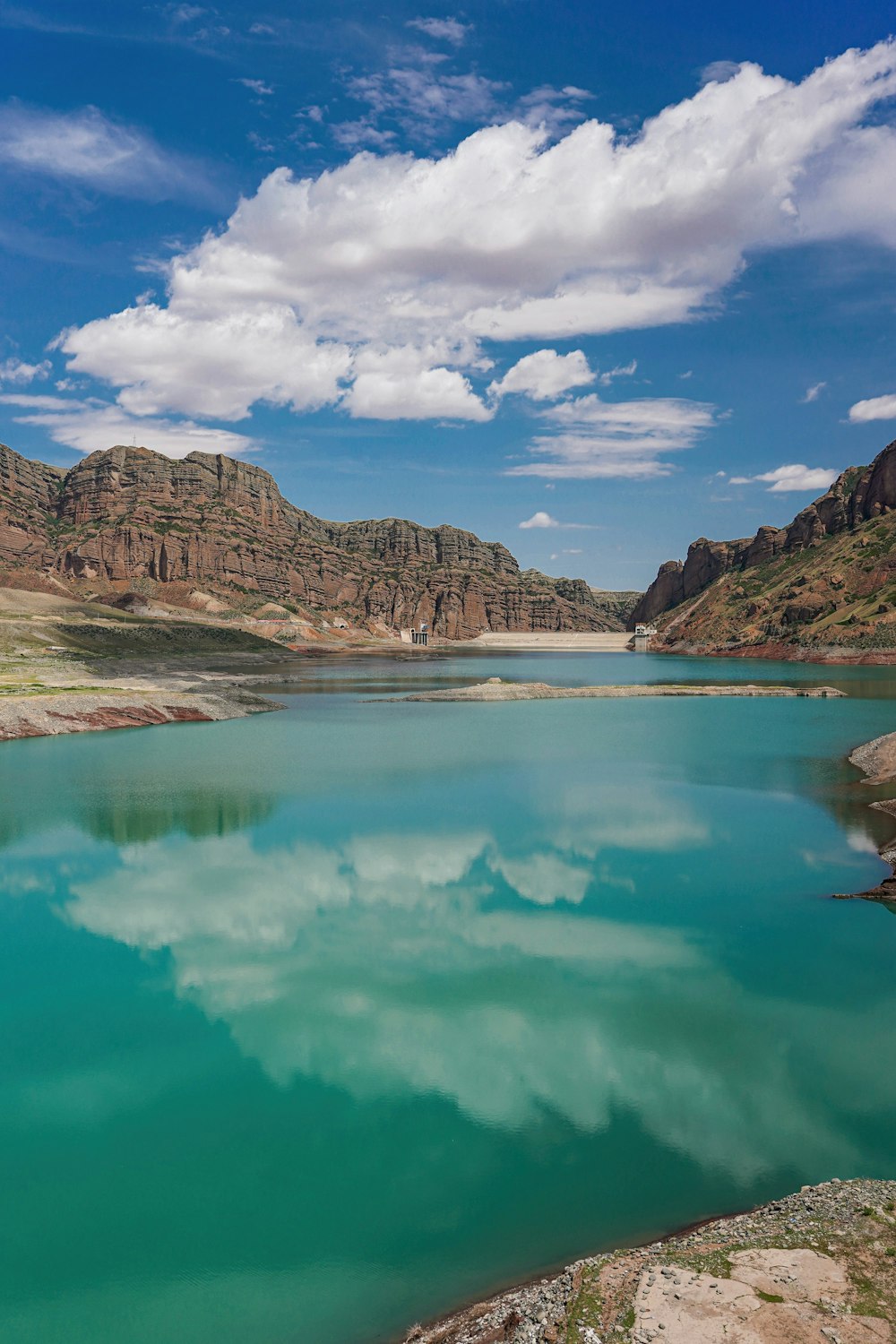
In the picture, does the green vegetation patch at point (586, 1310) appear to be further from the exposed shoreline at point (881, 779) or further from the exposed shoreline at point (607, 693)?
the exposed shoreline at point (607, 693)

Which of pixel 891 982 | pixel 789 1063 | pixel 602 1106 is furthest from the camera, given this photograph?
pixel 891 982

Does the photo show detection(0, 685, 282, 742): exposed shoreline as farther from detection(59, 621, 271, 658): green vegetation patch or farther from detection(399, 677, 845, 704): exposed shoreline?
detection(59, 621, 271, 658): green vegetation patch

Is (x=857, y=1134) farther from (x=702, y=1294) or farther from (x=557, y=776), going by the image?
(x=557, y=776)

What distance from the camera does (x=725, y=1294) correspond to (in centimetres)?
837

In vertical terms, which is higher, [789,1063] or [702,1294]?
[702,1294]

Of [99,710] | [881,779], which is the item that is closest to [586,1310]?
[881,779]

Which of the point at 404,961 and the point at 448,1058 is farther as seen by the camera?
the point at 404,961

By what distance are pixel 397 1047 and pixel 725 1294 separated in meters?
8.03

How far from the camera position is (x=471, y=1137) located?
12555mm

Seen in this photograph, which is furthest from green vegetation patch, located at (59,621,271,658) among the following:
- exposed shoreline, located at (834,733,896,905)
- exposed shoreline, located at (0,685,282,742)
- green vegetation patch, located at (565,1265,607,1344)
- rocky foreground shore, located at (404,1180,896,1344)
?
green vegetation patch, located at (565,1265,607,1344)

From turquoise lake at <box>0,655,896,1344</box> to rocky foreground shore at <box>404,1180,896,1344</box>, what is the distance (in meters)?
0.93

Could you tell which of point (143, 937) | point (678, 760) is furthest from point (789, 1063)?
point (678, 760)

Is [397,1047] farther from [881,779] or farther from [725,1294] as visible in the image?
[881,779]

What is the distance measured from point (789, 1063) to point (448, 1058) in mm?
6190
